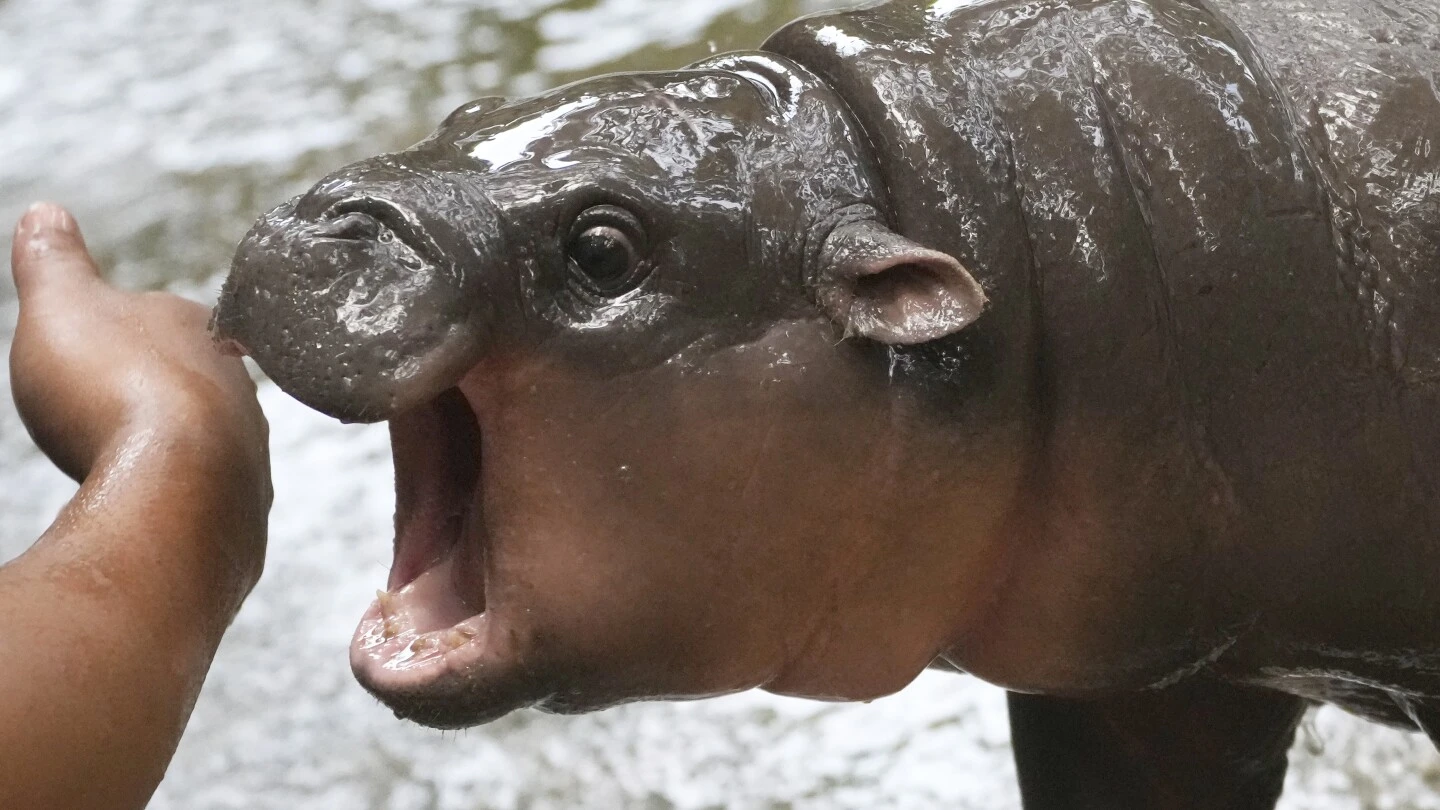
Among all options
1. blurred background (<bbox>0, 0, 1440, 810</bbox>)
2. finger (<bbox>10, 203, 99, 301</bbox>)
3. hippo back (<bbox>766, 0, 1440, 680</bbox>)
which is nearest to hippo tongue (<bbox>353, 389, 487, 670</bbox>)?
hippo back (<bbox>766, 0, 1440, 680</bbox>)

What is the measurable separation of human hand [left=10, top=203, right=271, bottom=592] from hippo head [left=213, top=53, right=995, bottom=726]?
27 cm

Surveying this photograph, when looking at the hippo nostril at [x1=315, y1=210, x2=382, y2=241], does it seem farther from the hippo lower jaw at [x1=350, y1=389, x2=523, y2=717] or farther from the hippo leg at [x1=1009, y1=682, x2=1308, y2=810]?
the hippo leg at [x1=1009, y1=682, x2=1308, y2=810]

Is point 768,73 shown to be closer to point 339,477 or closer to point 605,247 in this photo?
point 605,247

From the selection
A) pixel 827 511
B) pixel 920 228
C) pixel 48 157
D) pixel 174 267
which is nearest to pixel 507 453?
pixel 827 511

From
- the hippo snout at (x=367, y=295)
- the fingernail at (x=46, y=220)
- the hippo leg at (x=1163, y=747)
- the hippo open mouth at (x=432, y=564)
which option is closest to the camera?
the hippo snout at (x=367, y=295)

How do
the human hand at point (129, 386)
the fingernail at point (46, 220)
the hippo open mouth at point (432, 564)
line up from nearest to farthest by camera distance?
the hippo open mouth at point (432, 564) < the human hand at point (129, 386) < the fingernail at point (46, 220)

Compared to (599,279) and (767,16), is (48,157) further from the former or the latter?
(599,279)

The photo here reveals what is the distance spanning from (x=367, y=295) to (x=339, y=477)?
73.1 inches

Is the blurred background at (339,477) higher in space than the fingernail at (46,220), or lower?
lower

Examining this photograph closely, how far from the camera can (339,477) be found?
2879 millimetres

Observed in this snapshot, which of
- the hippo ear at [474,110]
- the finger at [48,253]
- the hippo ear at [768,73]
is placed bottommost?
the finger at [48,253]

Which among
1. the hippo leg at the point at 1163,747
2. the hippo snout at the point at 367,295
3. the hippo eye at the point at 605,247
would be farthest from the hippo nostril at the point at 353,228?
the hippo leg at the point at 1163,747

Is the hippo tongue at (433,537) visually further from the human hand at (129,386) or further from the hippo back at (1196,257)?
the hippo back at (1196,257)

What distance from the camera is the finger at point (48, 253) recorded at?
1.63 metres
